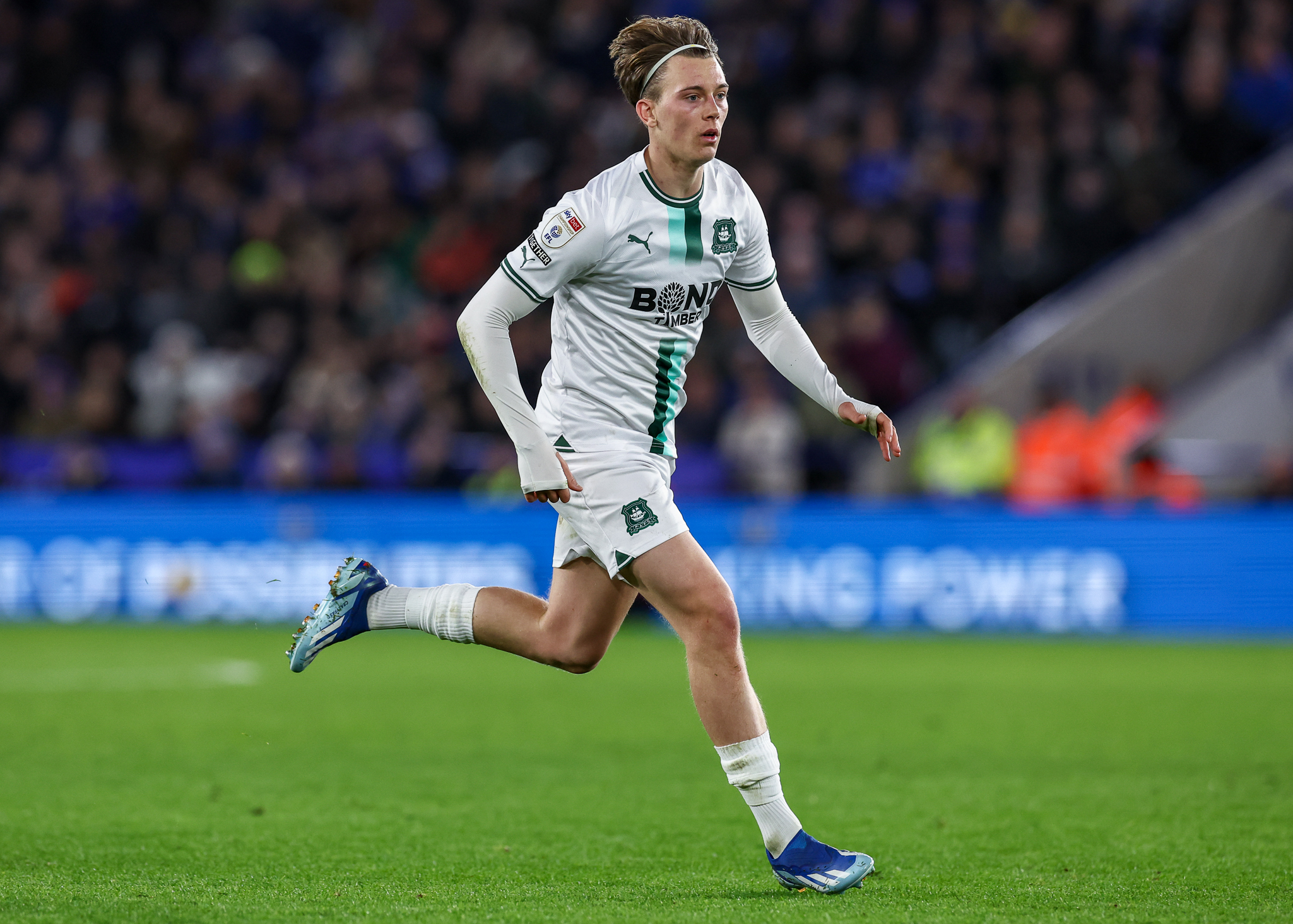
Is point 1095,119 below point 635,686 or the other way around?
the other way around

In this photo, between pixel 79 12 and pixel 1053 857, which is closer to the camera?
pixel 1053 857

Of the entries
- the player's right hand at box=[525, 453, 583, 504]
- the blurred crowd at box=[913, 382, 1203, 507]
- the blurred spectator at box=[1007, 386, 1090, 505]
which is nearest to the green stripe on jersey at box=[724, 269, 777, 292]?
the player's right hand at box=[525, 453, 583, 504]

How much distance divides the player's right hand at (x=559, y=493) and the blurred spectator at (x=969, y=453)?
10596 millimetres

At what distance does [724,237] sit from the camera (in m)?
5.13

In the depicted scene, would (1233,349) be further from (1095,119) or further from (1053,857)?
(1053,857)

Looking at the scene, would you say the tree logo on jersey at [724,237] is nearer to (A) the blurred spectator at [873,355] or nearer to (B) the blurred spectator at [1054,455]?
(B) the blurred spectator at [1054,455]

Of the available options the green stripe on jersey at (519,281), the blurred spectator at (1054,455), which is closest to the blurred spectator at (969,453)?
the blurred spectator at (1054,455)

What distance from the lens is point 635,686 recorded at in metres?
10.7

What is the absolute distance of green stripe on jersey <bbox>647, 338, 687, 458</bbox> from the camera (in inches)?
203

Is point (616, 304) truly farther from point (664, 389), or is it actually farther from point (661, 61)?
point (661, 61)

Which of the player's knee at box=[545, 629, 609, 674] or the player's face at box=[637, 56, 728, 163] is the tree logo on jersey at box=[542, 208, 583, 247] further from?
the player's knee at box=[545, 629, 609, 674]

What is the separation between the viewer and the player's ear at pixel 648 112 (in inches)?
199

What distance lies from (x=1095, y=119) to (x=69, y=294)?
1111cm

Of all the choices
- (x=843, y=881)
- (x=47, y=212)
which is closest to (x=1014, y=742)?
(x=843, y=881)
